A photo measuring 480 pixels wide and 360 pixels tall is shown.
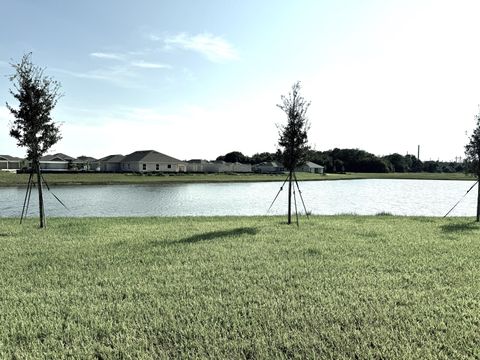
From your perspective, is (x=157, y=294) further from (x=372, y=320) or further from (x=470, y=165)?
(x=470, y=165)

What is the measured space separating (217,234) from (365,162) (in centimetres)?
11886

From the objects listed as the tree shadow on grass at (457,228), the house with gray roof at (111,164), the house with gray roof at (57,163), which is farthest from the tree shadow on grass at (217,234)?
the house with gray roof at (57,163)

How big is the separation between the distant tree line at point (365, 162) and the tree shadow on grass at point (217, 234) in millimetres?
109837

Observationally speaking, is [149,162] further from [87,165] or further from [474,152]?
[474,152]

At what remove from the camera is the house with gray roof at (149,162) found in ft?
276

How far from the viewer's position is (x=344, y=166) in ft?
416

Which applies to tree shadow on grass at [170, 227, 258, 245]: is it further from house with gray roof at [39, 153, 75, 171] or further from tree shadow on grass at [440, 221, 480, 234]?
house with gray roof at [39, 153, 75, 171]

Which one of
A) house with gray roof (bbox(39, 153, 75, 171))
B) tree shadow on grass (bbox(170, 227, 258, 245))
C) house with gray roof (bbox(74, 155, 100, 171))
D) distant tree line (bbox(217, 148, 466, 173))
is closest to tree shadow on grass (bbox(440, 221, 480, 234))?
tree shadow on grass (bbox(170, 227, 258, 245))

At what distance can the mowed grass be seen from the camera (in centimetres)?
405

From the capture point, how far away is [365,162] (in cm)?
12275

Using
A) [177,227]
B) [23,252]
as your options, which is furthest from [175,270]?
[177,227]

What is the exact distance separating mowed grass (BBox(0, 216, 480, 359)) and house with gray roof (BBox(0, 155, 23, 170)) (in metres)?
96.0

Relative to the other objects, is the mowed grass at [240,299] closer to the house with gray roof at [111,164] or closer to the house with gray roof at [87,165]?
the house with gray roof at [111,164]

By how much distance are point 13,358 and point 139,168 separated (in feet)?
270
